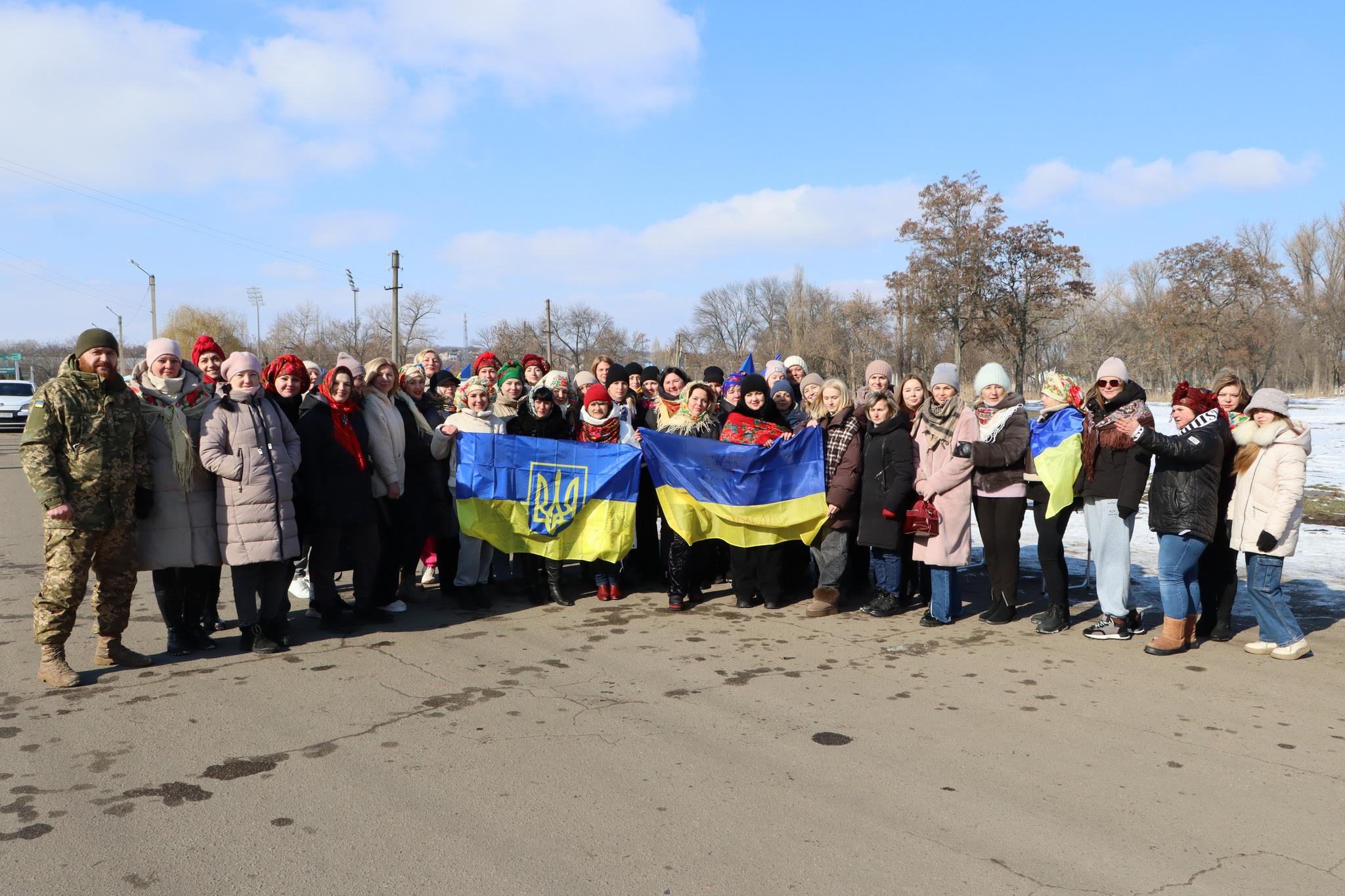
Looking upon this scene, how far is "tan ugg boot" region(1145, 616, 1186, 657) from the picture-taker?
6.11 meters

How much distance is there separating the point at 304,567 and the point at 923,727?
217 inches

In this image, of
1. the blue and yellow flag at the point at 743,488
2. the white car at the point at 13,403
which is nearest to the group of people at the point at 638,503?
the blue and yellow flag at the point at 743,488

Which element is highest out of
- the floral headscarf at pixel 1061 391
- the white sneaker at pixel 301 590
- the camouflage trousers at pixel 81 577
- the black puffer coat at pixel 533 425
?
the floral headscarf at pixel 1061 391

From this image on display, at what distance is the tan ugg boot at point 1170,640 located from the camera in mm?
6109

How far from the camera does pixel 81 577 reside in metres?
5.43

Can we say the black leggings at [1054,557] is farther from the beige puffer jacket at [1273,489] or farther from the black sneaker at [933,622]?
the beige puffer jacket at [1273,489]

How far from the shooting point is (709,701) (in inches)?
204

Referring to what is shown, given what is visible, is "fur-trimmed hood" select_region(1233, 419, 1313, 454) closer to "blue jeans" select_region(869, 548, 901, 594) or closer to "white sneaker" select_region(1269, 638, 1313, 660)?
"white sneaker" select_region(1269, 638, 1313, 660)

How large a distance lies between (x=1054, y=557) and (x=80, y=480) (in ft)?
20.5

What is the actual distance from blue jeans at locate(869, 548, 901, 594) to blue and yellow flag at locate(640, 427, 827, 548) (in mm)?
561

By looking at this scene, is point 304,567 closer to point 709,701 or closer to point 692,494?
point 692,494

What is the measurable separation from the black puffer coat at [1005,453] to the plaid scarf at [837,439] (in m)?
1.03

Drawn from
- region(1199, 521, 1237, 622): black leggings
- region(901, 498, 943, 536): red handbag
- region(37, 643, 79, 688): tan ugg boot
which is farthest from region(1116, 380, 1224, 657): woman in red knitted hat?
region(37, 643, 79, 688): tan ugg boot

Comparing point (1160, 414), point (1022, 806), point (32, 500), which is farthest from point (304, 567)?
point (1160, 414)
